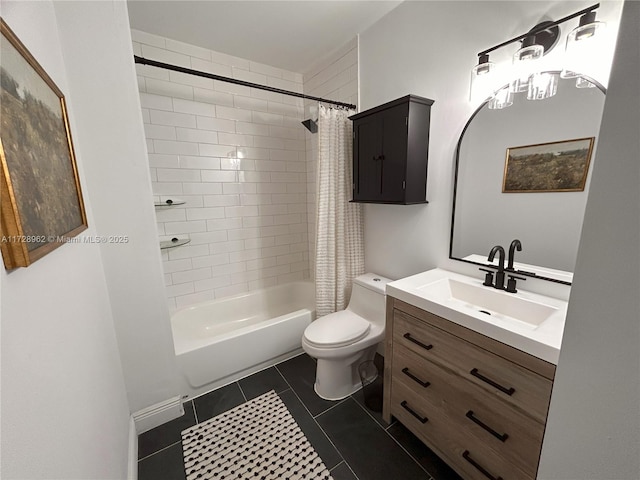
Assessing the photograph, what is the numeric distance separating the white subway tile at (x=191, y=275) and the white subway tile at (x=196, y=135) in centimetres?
112

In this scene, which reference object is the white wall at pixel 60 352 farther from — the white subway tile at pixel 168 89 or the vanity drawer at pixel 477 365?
the vanity drawer at pixel 477 365

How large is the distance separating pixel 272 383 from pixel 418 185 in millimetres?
1685

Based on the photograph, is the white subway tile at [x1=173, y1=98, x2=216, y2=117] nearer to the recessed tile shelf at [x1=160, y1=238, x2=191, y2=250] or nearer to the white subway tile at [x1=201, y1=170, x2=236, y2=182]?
the white subway tile at [x1=201, y1=170, x2=236, y2=182]

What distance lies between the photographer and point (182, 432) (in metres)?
1.50

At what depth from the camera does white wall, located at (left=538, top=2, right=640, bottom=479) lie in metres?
0.34

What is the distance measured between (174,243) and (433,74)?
225 centimetres

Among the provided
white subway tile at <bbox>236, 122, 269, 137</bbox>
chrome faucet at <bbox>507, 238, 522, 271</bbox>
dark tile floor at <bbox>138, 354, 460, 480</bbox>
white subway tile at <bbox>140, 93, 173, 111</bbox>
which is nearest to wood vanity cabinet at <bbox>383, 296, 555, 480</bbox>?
dark tile floor at <bbox>138, 354, 460, 480</bbox>

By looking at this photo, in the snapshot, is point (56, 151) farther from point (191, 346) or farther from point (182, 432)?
point (182, 432)

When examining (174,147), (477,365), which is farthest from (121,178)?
(477,365)

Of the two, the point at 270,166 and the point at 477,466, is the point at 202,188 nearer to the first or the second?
the point at 270,166

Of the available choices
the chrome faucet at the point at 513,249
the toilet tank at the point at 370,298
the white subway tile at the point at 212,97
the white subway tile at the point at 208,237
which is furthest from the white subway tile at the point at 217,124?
the chrome faucet at the point at 513,249

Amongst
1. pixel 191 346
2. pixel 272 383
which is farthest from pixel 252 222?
pixel 272 383

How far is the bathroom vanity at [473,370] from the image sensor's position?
919 millimetres

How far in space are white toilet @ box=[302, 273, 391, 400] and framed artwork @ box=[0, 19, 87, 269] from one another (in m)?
1.32
